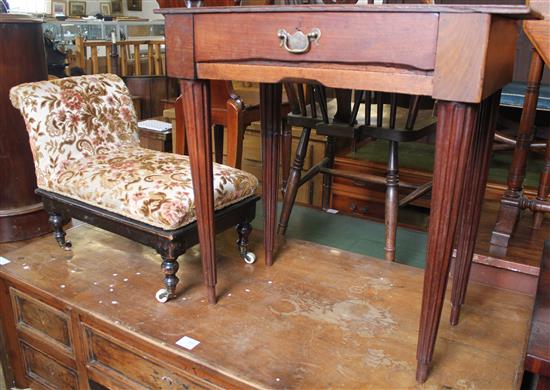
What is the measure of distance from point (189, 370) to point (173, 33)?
718 millimetres

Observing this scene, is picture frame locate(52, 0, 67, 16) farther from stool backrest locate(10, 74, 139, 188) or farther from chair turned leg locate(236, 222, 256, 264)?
chair turned leg locate(236, 222, 256, 264)

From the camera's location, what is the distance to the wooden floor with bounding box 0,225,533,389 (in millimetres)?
985

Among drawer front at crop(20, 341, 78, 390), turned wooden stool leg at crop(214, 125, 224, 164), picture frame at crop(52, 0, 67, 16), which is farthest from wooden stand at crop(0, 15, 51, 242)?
picture frame at crop(52, 0, 67, 16)

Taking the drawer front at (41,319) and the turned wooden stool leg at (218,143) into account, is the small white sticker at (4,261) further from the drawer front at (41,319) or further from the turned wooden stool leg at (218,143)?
the turned wooden stool leg at (218,143)

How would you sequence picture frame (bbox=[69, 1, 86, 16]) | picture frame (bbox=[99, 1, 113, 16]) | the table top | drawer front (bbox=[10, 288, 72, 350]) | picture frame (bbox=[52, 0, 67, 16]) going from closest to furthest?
1. the table top
2. drawer front (bbox=[10, 288, 72, 350])
3. picture frame (bbox=[52, 0, 67, 16])
4. picture frame (bbox=[69, 1, 86, 16])
5. picture frame (bbox=[99, 1, 113, 16])

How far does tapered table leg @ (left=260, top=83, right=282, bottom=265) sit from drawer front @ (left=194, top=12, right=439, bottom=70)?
1.17ft

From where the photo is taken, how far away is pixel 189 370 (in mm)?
1034

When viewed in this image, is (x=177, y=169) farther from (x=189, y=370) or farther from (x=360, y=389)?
(x=360, y=389)

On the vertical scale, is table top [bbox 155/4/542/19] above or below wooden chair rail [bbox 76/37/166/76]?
above

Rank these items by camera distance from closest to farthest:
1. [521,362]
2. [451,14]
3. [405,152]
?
[451,14]
[521,362]
[405,152]

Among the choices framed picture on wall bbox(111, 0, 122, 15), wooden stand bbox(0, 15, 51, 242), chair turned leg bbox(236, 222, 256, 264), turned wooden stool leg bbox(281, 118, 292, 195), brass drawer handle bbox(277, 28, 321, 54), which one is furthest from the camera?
framed picture on wall bbox(111, 0, 122, 15)

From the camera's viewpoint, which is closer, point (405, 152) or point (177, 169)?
point (177, 169)

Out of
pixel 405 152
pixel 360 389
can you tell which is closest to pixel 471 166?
pixel 360 389

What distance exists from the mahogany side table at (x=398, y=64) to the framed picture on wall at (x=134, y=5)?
24.0 ft
